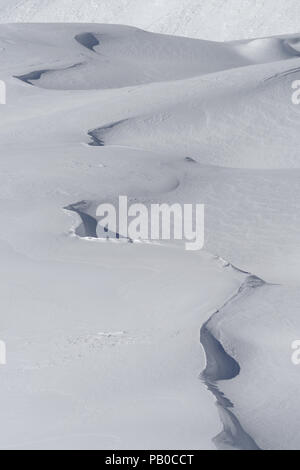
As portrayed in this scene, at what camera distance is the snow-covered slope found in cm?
1675

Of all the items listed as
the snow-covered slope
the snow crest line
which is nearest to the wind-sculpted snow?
the snow crest line

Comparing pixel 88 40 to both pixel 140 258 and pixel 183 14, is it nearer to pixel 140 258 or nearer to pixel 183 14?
pixel 140 258

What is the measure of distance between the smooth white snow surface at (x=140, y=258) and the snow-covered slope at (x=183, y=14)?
8.10 meters

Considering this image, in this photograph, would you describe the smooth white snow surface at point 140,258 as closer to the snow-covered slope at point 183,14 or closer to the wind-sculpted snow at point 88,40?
the wind-sculpted snow at point 88,40

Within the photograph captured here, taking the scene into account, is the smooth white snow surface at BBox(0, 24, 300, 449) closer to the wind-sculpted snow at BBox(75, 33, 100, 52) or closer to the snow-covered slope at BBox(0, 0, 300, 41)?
the wind-sculpted snow at BBox(75, 33, 100, 52)

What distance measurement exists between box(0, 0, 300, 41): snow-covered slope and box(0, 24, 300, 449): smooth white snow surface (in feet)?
26.6

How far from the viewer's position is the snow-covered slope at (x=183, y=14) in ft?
55.0

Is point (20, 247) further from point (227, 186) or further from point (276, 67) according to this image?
point (276, 67)

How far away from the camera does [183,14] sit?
17.8 m

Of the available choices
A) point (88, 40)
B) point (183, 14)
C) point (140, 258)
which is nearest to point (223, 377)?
point (140, 258)

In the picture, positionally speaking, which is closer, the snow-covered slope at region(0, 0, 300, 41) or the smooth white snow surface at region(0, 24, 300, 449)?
the smooth white snow surface at region(0, 24, 300, 449)

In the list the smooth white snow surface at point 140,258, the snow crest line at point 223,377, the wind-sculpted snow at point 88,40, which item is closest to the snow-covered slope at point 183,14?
the wind-sculpted snow at point 88,40

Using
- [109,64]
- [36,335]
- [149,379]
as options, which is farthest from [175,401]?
[109,64]

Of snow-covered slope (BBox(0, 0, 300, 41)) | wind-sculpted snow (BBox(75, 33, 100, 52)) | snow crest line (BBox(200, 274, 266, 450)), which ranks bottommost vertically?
snow crest line (BBox(200, 274, 266, 450))
